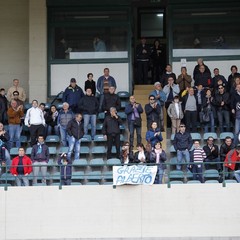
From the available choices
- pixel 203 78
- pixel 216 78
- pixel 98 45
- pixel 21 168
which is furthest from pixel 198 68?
pixel 21 168

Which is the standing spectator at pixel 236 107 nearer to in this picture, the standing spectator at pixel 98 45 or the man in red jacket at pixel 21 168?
the standing spectator at pixel 98 45

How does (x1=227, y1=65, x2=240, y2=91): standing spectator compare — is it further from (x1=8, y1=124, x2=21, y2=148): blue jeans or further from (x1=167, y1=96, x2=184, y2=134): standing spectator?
(x1=8, y1=124, x2=21, y2=148): blue jeans

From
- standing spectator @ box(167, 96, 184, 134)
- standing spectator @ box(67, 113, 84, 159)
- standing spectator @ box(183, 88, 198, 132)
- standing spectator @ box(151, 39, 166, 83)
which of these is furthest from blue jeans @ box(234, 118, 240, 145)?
standing spectator @ box(151, 39, 166, 83)

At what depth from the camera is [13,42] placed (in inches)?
1192

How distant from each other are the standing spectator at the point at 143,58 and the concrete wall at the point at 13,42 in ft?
11.9

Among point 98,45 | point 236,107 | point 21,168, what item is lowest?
point 21,168

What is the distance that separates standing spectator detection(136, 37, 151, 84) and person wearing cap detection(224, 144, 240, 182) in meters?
6.73

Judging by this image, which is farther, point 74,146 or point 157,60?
point 157,60

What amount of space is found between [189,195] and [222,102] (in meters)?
3.78

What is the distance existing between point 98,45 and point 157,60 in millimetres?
2012

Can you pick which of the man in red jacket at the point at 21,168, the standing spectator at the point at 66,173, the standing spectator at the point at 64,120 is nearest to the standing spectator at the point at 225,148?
the standing spectator at the point at 66,173

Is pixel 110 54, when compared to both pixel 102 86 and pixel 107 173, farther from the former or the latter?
pixel 107 173

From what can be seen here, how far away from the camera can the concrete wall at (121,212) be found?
2319 cm

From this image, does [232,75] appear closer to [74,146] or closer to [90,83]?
[90,83]
